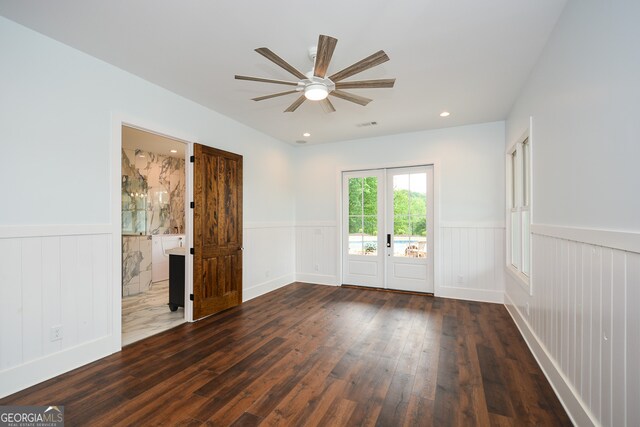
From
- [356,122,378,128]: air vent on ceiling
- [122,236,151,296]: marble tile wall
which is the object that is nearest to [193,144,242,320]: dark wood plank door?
[356,122,378,128]: air vent on ceiling

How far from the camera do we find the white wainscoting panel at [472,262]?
4.53 m

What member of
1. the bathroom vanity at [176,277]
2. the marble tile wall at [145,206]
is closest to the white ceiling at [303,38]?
the bathroom vanity at [176,277]

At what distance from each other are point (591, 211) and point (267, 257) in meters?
4.41

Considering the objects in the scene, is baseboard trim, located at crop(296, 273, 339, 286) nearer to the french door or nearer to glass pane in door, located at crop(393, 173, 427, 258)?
the french door

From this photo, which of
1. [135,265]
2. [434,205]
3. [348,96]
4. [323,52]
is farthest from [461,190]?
[135,265]

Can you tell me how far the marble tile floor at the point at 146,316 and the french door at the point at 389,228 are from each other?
3.08 meters

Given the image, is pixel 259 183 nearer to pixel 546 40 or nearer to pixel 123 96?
pixel 123 96

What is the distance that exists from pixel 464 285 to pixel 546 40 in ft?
11.5

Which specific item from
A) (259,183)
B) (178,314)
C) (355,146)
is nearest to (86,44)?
(259,183)

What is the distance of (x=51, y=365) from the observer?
243 centimetres

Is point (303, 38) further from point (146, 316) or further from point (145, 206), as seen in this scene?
point (145, 206)

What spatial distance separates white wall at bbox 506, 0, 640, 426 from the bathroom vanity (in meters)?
4.13

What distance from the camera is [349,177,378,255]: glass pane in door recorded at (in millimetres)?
5457

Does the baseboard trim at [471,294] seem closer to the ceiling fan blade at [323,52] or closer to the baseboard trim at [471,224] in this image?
the baseboard trim at [471,224]
